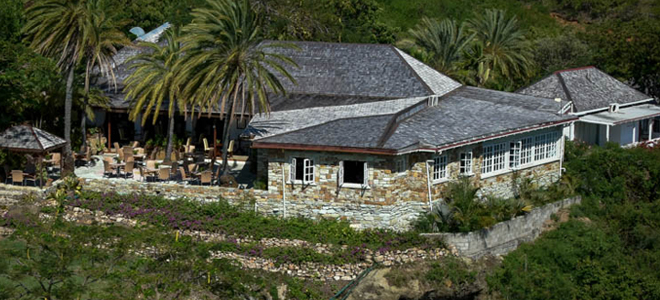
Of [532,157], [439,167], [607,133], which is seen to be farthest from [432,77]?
[607,133]

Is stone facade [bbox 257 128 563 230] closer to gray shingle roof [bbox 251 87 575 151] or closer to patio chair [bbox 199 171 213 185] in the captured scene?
gray shingle roof [bbox 251 87 575 151]

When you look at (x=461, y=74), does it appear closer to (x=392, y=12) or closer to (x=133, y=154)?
(x=133, y=154)

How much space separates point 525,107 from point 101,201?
1958 centimetres

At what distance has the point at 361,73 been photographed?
48.8 meters

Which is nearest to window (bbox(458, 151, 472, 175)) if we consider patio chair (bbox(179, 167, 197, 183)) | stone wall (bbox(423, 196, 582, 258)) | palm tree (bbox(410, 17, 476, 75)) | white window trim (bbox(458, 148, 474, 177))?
white window trim (bbox(458, 148, 474, 177))

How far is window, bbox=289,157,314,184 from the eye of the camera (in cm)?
3947

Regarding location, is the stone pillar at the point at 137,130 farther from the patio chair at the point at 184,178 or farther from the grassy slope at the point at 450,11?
the grassy slope at the point at 450,11

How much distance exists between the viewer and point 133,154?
1879 inches

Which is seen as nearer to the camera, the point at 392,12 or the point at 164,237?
the point at 164,237

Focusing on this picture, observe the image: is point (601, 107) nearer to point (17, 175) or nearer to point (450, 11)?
point (17, 175)

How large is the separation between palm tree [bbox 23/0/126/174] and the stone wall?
17.1 m

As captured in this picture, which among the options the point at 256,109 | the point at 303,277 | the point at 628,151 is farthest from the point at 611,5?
the point at 303,277

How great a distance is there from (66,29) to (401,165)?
16484 millimetres

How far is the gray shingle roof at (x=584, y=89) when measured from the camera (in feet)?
177
